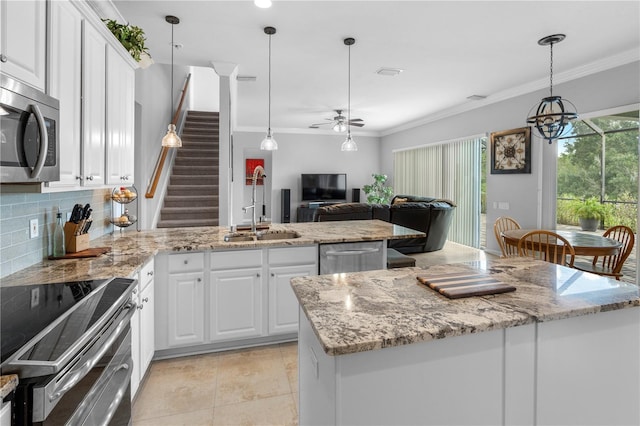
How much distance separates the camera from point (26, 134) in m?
1.29

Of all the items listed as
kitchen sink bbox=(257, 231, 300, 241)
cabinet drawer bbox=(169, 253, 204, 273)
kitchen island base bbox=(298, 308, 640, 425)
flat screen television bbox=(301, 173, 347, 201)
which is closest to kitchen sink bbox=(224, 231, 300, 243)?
kitchen sink bbox=(257, 231, 300, 241)

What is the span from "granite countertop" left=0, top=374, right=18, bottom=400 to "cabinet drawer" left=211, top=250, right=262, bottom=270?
1677 millimetres

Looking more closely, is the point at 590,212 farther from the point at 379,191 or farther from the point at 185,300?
the point at 379,191

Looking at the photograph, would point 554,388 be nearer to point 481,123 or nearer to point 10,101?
point 10,101

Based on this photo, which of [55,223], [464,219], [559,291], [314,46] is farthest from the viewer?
[464,219]

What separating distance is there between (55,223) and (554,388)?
2690 mm

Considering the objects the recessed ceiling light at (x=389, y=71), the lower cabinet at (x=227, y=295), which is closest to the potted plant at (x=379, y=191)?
the recessed ceiling light at (x=389, y=71)

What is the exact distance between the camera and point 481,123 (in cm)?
635

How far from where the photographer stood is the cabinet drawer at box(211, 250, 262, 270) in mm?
2592

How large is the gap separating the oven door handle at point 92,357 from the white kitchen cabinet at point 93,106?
0.83 meters

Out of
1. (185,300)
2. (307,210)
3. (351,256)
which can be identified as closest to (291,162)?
(307,210)

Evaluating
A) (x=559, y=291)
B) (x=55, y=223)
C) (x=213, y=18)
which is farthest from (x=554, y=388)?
(x=213, y=18)

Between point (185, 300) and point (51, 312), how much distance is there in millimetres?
1297

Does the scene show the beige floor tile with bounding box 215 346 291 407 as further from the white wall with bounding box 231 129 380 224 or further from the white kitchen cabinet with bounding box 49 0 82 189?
the white wall with bounding box 231 129 380 224
